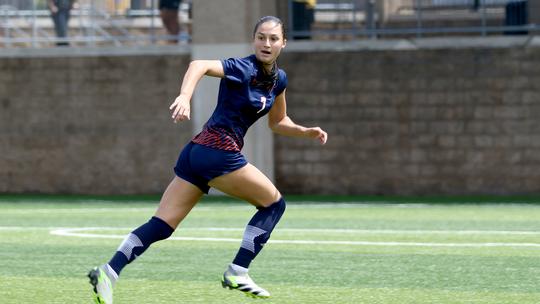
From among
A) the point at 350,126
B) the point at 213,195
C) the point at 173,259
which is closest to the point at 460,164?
the point at 350,126

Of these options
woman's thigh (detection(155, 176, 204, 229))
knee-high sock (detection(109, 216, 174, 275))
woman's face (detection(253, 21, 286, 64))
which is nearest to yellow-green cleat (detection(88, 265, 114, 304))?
knee-high sock (detection(109, 216, 174, 275))

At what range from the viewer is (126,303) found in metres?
8.53

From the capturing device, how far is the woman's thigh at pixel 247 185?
826cm

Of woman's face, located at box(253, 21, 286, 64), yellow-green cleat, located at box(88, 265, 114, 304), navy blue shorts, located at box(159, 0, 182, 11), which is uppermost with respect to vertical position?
woman's face, located at box(253, 21, 286, 64)

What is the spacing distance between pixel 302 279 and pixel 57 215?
8222 millimetres

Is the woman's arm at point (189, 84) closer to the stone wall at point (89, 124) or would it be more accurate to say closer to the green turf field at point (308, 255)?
the green turf field at point (308, 255)

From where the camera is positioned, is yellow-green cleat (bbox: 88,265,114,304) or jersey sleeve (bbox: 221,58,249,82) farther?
jersey sleeve (bbox: 221,58,249,82)

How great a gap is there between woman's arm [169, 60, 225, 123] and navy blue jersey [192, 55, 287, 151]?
0.18 m

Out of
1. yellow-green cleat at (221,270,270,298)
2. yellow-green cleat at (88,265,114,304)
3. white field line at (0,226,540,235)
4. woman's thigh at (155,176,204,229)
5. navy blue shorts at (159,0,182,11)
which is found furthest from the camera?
navy blue shorts at (159,0,182,11)

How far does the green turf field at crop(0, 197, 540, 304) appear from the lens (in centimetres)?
907

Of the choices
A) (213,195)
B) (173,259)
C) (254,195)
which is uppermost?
(254,195)

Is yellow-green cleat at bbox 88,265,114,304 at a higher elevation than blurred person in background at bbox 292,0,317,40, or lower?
lower

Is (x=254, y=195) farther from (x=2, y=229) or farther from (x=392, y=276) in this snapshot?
(x=2, y=229)

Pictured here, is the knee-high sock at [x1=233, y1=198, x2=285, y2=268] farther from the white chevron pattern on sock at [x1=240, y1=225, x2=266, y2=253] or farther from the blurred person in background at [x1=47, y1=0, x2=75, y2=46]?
the blurred person in background at [x1=47, y1=0, x2=75, y2=46]
